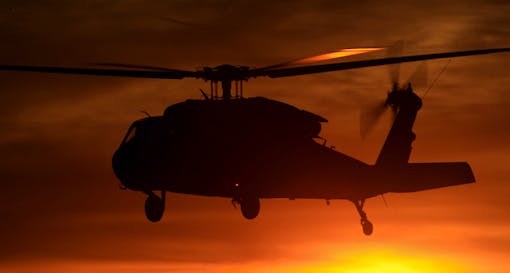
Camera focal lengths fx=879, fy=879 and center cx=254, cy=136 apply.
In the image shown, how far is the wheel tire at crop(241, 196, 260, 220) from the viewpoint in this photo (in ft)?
137

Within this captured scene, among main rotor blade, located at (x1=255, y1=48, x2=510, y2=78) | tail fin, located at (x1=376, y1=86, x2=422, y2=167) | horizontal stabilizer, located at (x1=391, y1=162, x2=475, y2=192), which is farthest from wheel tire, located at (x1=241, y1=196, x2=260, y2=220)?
tail fin, located at (x1=376, y1=86, x2=422, y2=167)

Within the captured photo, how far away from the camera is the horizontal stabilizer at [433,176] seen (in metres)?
48.1

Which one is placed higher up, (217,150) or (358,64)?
→ (358,64)

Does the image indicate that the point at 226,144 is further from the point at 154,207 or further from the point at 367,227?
the point at 367,227

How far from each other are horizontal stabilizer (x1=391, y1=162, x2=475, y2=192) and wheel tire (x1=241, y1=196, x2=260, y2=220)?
Result: 9.54 metres

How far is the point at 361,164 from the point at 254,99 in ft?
29.4

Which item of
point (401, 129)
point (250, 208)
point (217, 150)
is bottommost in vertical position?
point (250, 208)

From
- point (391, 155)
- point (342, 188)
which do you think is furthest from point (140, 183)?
point (391, 155)

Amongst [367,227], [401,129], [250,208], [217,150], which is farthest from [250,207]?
[401,129]

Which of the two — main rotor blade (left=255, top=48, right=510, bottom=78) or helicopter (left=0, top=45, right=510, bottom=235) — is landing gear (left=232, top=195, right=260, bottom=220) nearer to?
helicopter (left=0, top=45, right=510, bottom=235)

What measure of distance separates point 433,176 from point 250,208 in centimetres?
1181

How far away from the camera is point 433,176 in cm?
4812

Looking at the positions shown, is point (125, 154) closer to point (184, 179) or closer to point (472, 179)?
point (184, 179)

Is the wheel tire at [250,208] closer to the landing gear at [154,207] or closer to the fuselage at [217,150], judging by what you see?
the fuselage at [217,150]
